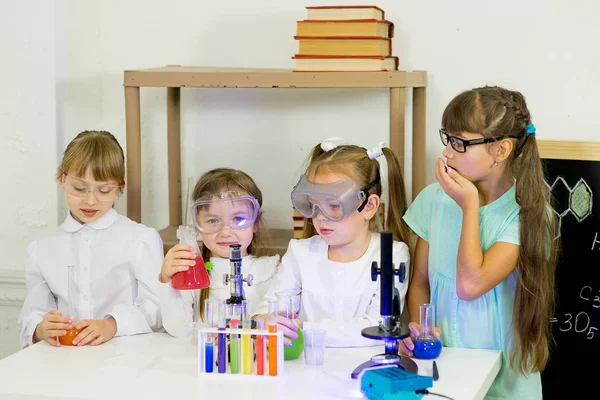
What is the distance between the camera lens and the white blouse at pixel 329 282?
8.13 feet

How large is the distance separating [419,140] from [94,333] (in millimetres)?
1382

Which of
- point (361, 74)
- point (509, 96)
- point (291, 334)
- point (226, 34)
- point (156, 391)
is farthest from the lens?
point (226, 34)

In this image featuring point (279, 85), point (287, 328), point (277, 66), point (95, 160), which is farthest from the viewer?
point (277, 66)

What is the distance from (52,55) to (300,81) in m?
1.12

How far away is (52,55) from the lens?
3357 millimetres

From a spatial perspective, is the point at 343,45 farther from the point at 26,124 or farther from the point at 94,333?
the point at 26,124

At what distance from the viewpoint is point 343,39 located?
2777 mm

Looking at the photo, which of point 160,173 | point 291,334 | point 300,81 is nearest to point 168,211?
point 160,173

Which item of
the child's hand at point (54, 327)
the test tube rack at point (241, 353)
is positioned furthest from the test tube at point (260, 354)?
the child's hand at point (54, 327)

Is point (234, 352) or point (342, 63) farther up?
point (342, 63)

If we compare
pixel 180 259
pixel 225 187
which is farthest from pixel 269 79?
pixel 180 259

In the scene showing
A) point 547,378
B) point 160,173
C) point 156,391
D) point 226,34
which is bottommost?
point 547,378

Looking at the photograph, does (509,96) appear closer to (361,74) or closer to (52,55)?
(361,74)

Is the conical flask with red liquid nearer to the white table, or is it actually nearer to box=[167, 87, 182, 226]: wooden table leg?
the white table
